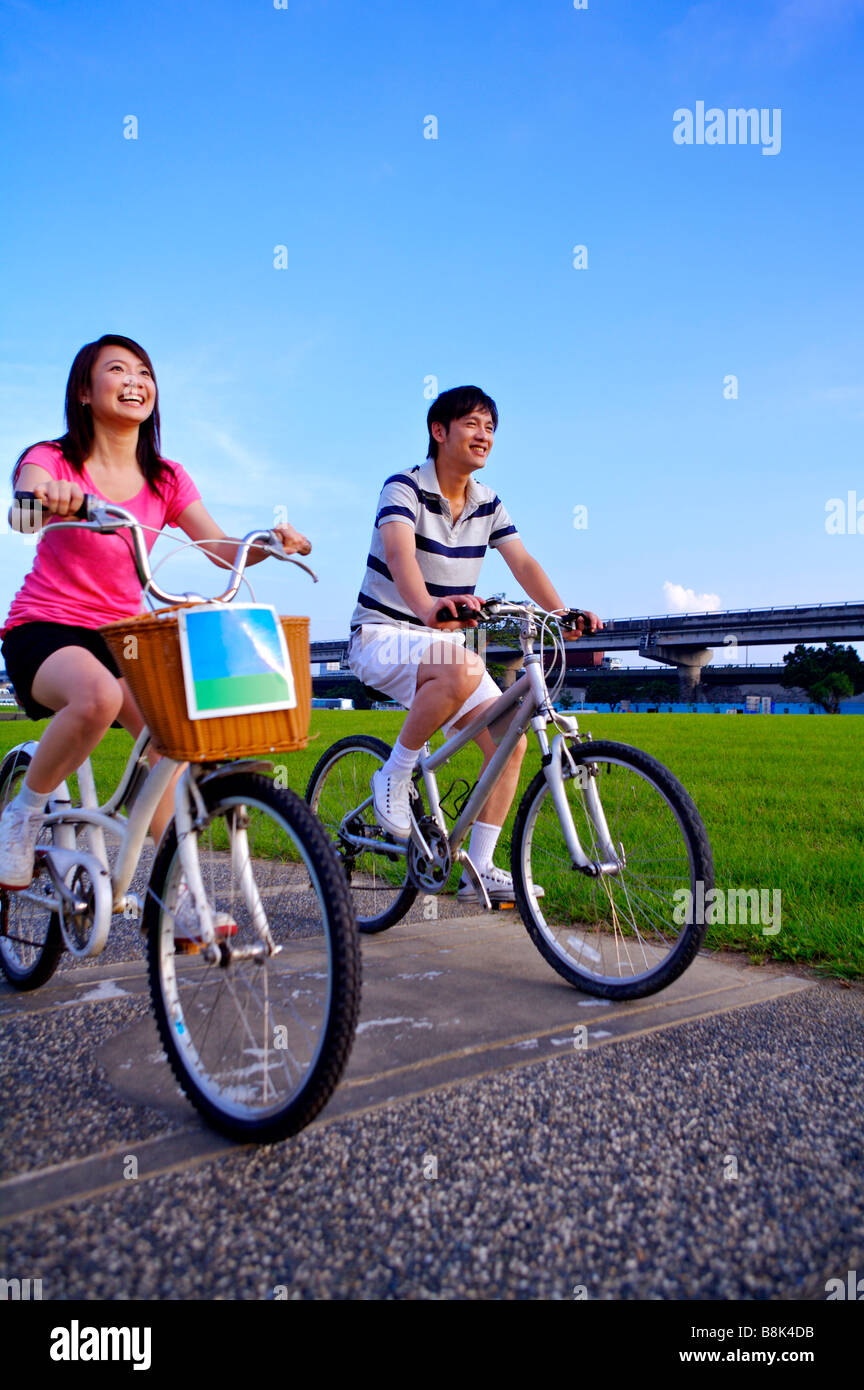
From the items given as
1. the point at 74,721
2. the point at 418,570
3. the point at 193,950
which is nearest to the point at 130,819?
the point at 74,721

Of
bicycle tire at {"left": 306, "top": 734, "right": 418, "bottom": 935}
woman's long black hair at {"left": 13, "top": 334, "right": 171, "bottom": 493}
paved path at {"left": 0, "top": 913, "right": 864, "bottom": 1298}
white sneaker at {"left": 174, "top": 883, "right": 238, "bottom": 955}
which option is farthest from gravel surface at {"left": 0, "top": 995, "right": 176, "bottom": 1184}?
woman's long black hair at {"left": 13, "top": 334, "right": 171, "bottom": 493}

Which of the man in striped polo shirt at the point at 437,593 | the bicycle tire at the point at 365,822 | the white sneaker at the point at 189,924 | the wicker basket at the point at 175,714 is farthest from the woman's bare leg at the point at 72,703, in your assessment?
the bicycle tire at the point at 365,822

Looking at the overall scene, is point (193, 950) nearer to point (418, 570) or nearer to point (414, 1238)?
point (414, 1238)

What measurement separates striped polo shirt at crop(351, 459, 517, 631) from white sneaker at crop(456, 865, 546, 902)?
117cm

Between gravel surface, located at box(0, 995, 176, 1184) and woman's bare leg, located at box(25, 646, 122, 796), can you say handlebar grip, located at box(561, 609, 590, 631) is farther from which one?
gravel surface, located at box(0, 995, 176, 1184)

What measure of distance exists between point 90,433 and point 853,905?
371 cm

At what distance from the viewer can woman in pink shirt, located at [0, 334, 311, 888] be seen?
2.65 metres

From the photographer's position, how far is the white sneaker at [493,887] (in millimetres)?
3512

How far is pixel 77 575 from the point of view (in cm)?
289

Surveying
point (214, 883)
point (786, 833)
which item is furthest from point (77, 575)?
point (786, 833)

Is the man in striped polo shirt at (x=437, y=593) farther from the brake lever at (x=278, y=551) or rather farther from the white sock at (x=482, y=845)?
the brake lever at (x=278, y=551)

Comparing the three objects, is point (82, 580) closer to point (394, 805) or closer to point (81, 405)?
point (81, 405)

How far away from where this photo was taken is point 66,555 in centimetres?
288

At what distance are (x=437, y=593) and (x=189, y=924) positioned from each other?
2178 millimetres
